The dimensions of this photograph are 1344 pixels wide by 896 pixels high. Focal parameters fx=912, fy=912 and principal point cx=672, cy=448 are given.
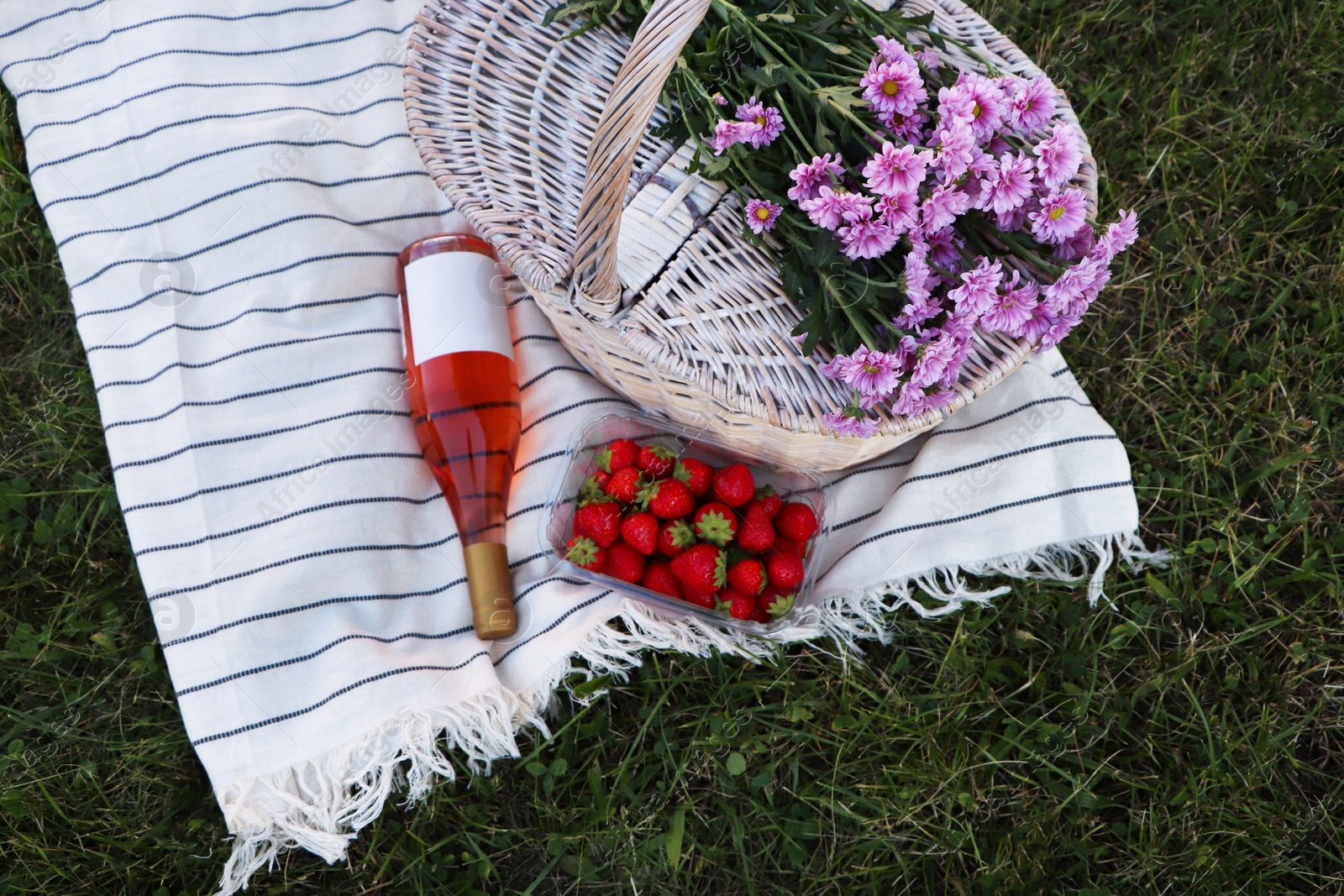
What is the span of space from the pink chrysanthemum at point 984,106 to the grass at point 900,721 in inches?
24.1

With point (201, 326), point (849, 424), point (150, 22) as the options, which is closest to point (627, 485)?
point (849, 424)

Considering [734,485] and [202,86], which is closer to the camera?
[734,485]

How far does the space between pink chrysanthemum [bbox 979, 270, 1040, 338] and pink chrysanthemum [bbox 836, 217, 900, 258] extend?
132mm

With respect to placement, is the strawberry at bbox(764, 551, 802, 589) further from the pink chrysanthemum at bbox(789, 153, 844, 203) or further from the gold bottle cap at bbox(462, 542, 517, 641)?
the pink chrysanthemum at bbox(789, 153, 844, 203)

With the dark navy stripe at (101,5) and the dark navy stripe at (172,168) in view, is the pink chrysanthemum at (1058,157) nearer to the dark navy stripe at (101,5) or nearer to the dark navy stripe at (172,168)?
the dark navy stripe at (172,168)

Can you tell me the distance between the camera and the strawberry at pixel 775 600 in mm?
1175

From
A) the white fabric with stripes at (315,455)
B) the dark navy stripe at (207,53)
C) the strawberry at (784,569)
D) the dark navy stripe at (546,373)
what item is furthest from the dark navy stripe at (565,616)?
the dark navy stripe at (207,53)

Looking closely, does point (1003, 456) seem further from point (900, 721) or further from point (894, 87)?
point (894, 87)

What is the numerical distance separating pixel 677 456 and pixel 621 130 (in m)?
0.49

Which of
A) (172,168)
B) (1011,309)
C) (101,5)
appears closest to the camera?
(1011,309)

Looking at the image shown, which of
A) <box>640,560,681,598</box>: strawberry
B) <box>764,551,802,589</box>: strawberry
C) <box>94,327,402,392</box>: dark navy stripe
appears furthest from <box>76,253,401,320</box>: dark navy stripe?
<box>764,551,802,589</box>: strawberry

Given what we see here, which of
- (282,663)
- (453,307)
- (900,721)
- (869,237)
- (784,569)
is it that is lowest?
(900,721)

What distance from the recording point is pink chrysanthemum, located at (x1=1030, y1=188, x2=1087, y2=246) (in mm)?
937

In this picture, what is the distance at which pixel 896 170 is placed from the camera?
0.90 m
